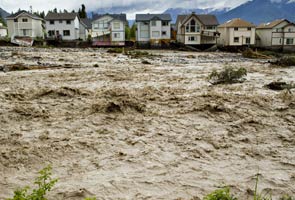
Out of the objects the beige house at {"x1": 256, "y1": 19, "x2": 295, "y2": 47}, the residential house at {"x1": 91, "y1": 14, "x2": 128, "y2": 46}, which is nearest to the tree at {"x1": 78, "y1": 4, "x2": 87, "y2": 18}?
the residential house at {"x1": 91, "y1": 14, "x2": 128, "y2": 46}

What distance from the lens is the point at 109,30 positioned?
56812mm

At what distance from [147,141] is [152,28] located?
50.0 meters

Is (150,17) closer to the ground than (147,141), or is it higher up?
higher up

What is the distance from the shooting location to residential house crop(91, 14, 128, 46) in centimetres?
5287

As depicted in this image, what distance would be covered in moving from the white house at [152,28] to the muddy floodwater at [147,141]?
44218 mm

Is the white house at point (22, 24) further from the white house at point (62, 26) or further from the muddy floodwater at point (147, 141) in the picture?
the muddy floodwater at point (147, 141)

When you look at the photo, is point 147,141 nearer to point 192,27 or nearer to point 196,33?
point 196,33

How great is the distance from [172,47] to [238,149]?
156 feet

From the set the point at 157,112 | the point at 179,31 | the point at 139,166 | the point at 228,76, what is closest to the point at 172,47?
the point at 179,31

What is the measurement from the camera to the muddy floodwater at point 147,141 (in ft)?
15.2

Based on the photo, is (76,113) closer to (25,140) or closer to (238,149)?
(25,140)

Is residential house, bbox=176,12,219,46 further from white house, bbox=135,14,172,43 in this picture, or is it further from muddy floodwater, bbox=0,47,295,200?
muddy floodwater, bbox=0,47,295,200

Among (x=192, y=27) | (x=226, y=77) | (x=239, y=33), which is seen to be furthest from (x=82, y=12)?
(x=226, y=77)

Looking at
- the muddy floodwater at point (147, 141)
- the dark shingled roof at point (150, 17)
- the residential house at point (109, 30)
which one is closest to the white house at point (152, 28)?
the dark shingled roof at point (150, 17)
